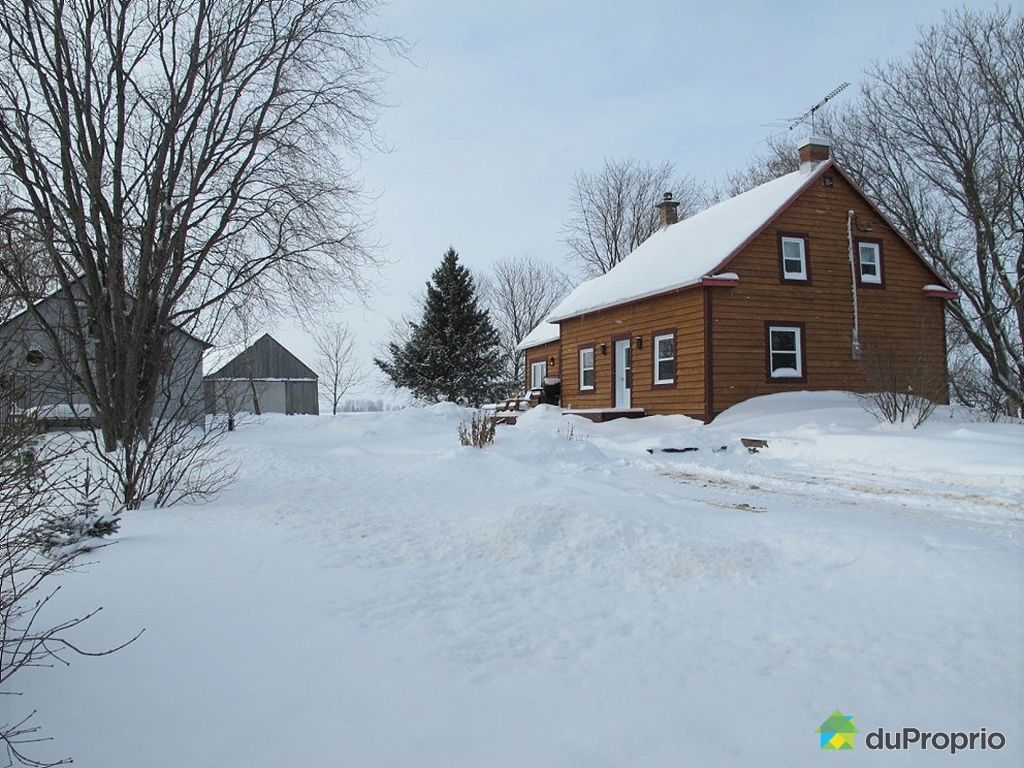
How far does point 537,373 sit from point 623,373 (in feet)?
30.1

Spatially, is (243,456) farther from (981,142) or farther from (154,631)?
(981,142)

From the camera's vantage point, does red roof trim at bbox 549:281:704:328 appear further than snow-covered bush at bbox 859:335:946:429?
Yes

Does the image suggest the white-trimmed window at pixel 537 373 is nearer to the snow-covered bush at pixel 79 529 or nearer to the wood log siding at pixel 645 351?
the wood log siding at pixel 645 351

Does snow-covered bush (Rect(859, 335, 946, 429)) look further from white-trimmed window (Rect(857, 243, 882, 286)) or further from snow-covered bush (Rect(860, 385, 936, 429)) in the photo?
white-trimmed window (Rect(857, 243, 882, 286))

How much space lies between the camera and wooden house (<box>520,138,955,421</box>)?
53.4 feet

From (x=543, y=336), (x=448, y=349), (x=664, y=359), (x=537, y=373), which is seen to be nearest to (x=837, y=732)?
(x=664, y=359)

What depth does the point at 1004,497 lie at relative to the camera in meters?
7.73

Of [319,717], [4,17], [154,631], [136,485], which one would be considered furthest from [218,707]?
[4,17]

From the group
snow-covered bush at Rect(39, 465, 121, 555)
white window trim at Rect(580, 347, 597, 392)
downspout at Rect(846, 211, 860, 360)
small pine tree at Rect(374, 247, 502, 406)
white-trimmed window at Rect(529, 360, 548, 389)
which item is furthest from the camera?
small pine tree at Rect(374, 247, 502, 406)

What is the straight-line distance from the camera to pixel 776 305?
55.2 ft

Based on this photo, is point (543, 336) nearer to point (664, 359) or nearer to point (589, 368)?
point (589, 368)

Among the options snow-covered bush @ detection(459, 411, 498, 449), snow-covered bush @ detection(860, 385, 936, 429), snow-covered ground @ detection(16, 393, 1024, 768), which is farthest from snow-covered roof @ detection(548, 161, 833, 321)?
snow-covered ground @ detection(16, 393, 1024, 768)

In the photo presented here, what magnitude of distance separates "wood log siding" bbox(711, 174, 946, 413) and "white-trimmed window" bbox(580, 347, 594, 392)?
5.32 m

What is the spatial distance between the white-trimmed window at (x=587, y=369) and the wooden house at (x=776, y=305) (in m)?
1.11
